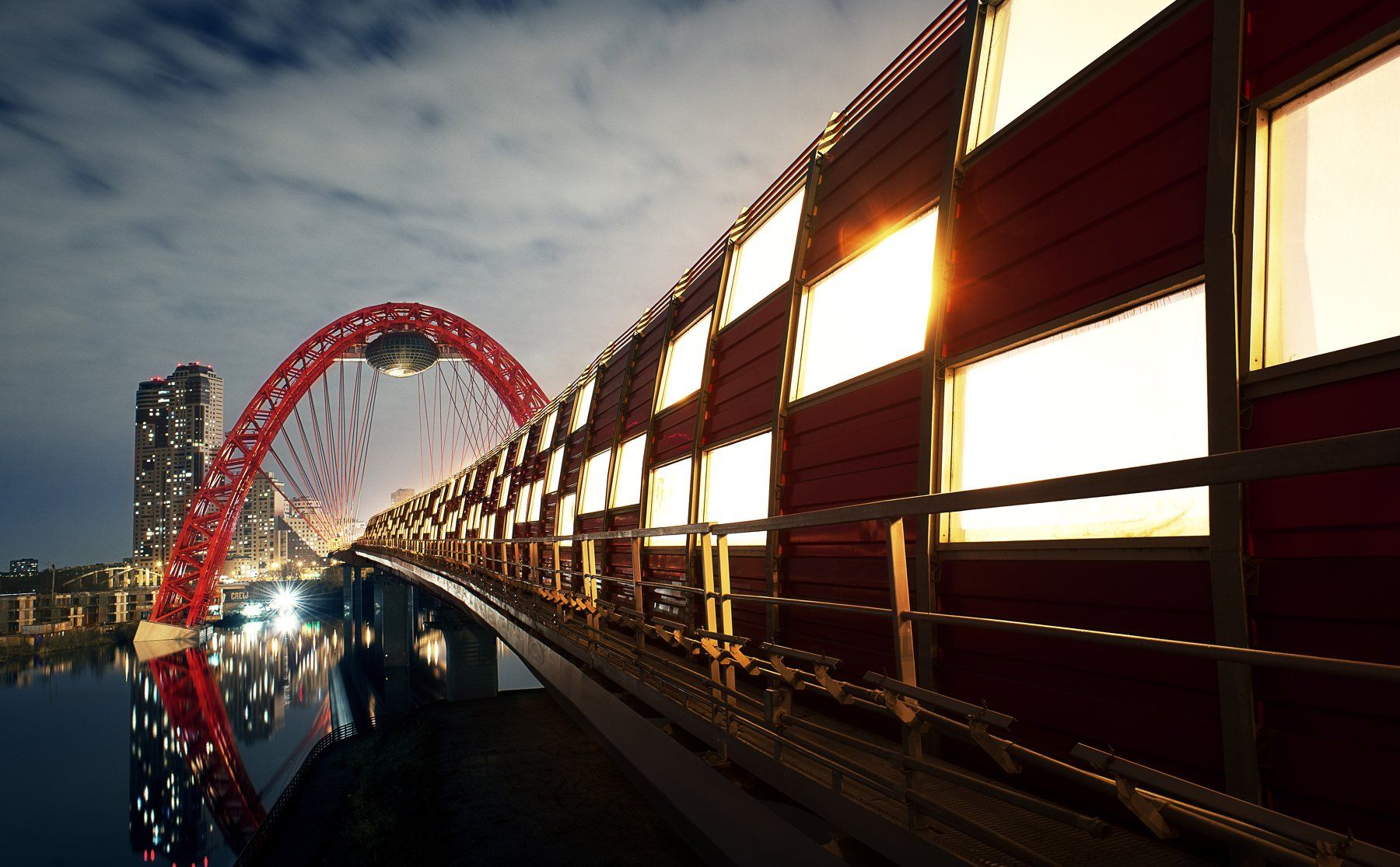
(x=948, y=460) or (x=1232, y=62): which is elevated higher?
(x=1232, y=62)

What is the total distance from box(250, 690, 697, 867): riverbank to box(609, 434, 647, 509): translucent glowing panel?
14.2 feet

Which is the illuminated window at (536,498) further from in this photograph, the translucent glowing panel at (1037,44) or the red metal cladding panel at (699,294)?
the translucent glowing panel at (1037,44)

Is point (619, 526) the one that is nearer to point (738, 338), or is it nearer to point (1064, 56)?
point (738, 338)

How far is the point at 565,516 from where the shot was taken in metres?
15.6

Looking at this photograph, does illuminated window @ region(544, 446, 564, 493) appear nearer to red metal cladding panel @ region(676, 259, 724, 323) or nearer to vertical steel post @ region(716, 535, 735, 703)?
red metal cladding panel @ region(676, 259, 724, 323)

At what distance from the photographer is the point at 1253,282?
3119 mm

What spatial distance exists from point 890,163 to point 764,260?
249cm

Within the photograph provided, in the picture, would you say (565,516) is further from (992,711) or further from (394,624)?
(394,624)

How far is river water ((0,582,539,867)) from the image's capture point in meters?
34.2

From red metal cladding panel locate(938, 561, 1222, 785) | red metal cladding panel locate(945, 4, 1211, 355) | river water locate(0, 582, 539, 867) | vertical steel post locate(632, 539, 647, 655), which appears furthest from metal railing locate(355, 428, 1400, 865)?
river water locate(0, 582, 539, 867)

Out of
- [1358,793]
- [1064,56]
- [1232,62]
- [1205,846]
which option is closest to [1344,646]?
[1358,793]

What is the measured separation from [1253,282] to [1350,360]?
506mm

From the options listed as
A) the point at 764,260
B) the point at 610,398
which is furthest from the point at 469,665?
the point at 764,260

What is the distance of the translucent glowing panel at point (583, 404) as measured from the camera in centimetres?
1562
